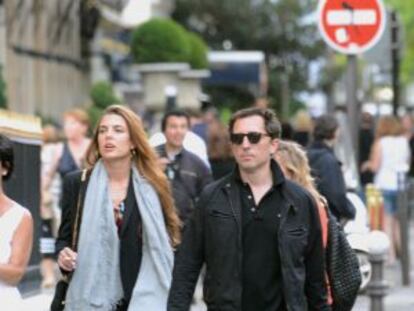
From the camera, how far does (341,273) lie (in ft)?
23.8

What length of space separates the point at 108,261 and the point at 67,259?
0.67 feet

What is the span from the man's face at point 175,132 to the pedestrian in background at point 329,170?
1.08 m

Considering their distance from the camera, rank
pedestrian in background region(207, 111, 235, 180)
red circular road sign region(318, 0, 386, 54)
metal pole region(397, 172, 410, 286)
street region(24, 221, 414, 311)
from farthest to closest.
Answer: metal pole region(397, 172, 410, 286) < pedestrian in background region(207, 111, 235, 180) < street region(24, 221, 414, 311) < red circular road sign region(318, 0, 386, 54)

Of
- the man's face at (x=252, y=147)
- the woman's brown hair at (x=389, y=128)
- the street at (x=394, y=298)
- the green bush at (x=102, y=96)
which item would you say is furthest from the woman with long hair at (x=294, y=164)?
the green bush at (x=102, y=96)

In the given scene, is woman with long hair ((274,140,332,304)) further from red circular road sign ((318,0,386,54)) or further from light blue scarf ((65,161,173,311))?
red circular road sign ((318,0,386,54))

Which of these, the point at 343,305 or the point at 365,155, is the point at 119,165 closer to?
the point at 343,305

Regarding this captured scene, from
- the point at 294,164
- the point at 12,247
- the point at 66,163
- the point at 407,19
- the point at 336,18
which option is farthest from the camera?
the point at 407,19

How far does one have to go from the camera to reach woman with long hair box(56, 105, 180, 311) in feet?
24.8

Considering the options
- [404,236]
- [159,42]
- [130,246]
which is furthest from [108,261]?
[159,42]

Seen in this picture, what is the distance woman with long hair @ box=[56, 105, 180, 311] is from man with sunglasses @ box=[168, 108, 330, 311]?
2.37ft

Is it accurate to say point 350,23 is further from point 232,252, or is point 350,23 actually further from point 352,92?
point 232,252

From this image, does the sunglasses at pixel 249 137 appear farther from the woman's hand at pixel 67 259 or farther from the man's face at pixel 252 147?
the woman's hand at pixel 67 259

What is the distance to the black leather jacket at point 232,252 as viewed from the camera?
263 inches

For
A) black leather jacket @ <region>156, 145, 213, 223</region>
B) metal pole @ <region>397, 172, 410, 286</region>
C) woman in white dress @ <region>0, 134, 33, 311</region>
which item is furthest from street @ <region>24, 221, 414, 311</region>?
woman in white dress @ <region>0, 134, 33, 311</region>
